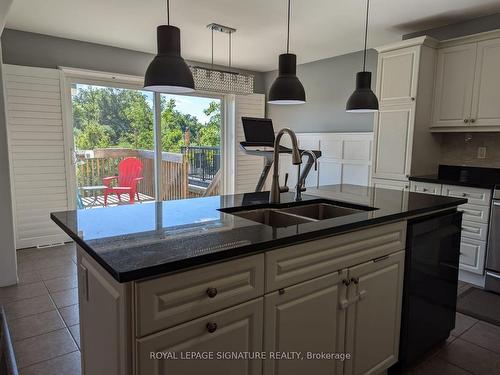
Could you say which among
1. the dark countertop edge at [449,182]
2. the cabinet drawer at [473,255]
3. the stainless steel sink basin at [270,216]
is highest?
the dark countertop edge at [449,182]

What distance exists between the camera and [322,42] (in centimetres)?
414

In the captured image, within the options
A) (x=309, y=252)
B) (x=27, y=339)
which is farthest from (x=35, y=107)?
(x=309, y=252)

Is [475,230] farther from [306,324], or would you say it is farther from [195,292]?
[195,292]

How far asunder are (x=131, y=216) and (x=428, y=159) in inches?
128

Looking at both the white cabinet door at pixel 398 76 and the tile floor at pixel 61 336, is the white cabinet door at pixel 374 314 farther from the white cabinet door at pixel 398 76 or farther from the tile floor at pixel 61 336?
the white cabinet door at pixel 398 76

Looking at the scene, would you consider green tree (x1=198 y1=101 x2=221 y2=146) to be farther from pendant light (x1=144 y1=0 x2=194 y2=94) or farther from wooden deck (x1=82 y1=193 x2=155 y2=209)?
pendant light (x1=144 y1=0 x2=194 y2=94)

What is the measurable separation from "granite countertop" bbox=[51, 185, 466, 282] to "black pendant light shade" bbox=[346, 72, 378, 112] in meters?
0.80

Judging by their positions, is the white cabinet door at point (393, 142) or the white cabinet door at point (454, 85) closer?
the white cabinet door at point (454, 85)

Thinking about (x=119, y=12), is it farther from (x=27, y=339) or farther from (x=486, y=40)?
(x=486, y=40)

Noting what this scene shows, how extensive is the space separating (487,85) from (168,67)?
299 cm

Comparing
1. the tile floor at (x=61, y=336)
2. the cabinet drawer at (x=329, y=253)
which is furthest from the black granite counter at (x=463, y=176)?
the cabinet drawer at (x=329, y=253)

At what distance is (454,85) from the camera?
11.1ft

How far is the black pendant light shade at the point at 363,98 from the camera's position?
256 cm

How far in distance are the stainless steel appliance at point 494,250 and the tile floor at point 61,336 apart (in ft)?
0.73
